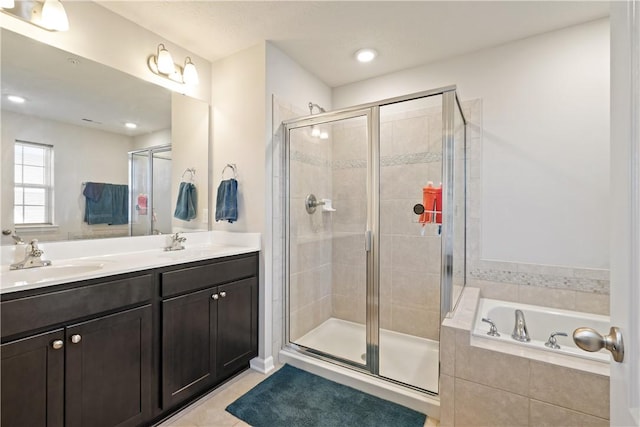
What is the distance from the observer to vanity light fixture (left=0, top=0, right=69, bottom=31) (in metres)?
1.54

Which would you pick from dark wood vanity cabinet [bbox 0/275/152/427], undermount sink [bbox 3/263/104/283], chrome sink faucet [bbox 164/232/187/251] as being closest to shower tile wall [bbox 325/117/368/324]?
chrome sink faucet [bbox 164/232/187/251]

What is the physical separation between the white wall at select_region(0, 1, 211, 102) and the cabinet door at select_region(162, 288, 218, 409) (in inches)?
62.6

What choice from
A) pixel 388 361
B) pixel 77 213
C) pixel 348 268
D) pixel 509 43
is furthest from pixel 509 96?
pixel 77 213

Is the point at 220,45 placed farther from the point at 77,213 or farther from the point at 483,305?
the point at 483,305

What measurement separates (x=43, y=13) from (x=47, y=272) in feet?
4.56

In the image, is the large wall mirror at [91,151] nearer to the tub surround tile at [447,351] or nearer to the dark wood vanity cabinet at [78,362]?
the dark wood vanity cabinet at [78,362]

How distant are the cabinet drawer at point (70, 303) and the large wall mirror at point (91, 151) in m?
0.60

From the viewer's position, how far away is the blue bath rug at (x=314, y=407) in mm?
1675

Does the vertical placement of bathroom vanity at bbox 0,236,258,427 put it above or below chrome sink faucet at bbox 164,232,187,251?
below

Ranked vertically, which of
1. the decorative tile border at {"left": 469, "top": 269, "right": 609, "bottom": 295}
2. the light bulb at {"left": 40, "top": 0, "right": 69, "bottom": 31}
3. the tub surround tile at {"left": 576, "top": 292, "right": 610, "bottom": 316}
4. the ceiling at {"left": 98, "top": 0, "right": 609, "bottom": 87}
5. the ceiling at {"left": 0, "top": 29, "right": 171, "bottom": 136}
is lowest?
the tub surround tile at {"left": 576, "top": 292, "right": 610, "bottom": 316}

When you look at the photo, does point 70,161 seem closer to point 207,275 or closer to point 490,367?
point 207,275

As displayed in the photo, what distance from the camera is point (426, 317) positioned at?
8.38 ft

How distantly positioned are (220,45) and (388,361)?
279cm

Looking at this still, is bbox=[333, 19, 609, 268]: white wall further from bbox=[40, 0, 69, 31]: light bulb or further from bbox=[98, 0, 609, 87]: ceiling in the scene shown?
bbox=[40, 0, 69, 31]: light bulb
